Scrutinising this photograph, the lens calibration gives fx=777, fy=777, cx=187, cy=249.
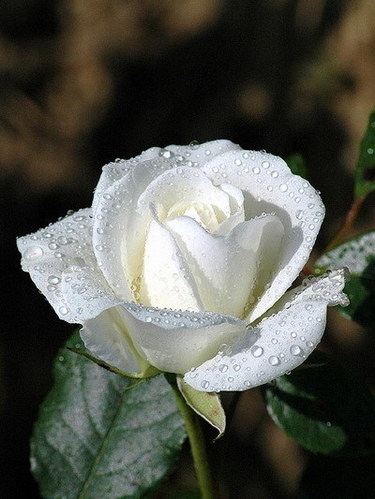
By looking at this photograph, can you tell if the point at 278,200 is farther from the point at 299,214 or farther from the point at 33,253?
the point at 33,253

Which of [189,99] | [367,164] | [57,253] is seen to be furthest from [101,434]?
[189,99]

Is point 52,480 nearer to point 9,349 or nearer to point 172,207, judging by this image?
point 172,207

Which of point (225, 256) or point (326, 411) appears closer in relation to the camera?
point (225, 256)

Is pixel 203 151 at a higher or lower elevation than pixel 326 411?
higher

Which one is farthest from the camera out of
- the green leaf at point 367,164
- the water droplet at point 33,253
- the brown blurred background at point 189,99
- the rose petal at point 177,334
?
the brown blurred background at point 189,99

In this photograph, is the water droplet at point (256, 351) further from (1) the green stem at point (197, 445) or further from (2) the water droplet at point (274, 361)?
(1) the green stem at point (197, 445)

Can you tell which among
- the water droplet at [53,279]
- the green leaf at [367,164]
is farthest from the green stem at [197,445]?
the green leaf at [367,164]

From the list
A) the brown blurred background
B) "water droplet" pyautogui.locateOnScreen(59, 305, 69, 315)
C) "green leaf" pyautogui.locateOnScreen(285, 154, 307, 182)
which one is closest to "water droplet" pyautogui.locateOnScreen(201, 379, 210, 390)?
"water droplet" pyautogui.locateOnScreen(59, 305, 69, 315)
